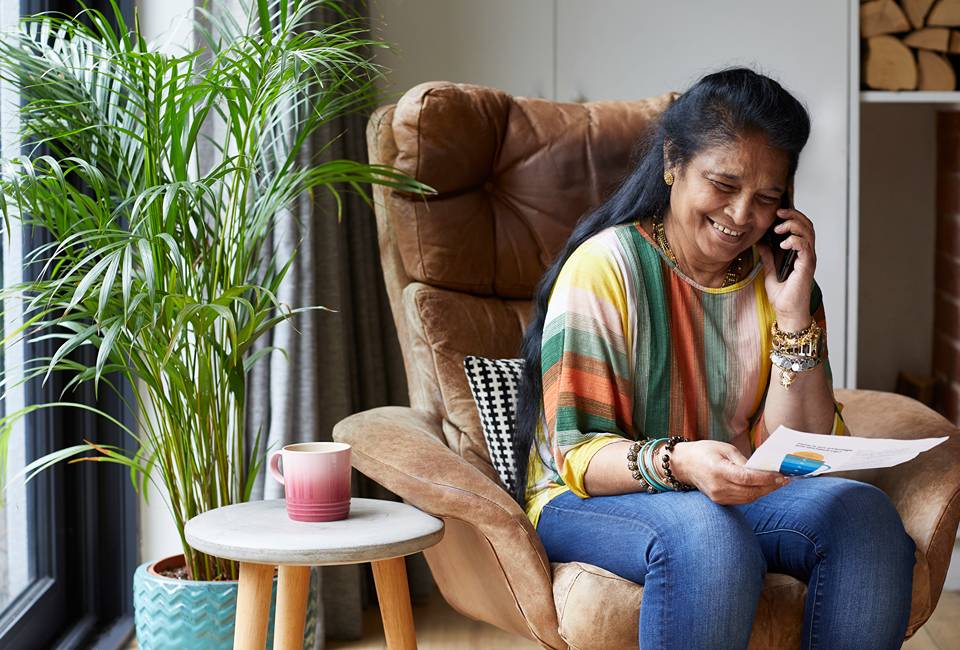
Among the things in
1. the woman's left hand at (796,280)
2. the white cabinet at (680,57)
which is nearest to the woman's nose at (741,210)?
the woman's left hand at (796,280)

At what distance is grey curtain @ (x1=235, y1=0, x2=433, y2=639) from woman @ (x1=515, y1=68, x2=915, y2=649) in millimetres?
597

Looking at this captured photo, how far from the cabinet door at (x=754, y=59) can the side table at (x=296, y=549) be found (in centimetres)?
135

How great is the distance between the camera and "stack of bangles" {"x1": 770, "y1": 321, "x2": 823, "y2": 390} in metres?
1.49

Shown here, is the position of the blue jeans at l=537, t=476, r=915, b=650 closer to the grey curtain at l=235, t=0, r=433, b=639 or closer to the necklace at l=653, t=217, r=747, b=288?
the necklace at l=653, t=217, r=747, b=288

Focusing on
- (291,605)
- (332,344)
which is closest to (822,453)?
(291,605)

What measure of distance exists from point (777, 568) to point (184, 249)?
94 centimetres

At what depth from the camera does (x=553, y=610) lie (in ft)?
4.31

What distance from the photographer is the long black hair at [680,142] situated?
1.42m

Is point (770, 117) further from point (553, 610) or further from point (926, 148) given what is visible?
point (926, 148)

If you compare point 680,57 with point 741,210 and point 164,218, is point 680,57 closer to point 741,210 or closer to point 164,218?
point 741,210

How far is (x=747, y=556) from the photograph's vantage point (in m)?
1.22

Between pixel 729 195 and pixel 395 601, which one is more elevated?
pixel 729 195

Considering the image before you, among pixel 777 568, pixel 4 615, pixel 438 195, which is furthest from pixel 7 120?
pixel 777 568

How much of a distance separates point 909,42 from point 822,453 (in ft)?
5.19
